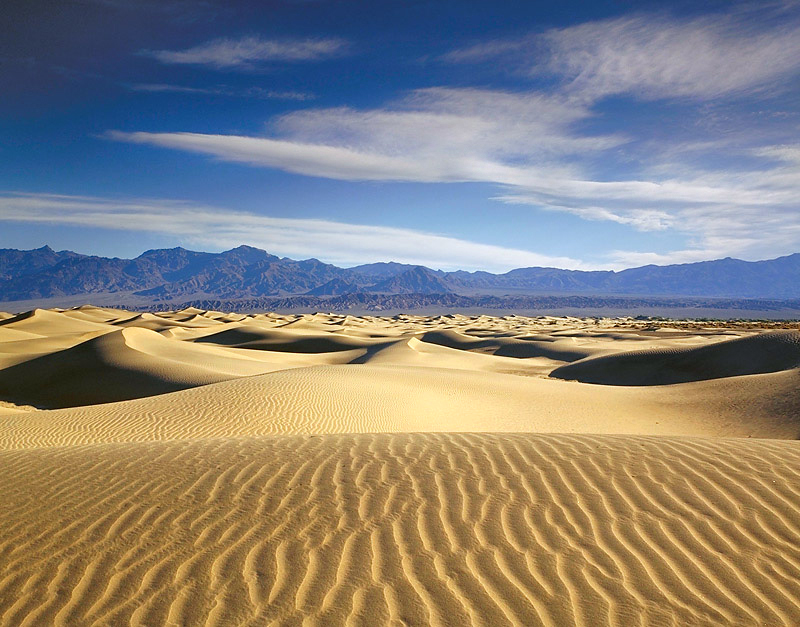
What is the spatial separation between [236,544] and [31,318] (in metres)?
51.8

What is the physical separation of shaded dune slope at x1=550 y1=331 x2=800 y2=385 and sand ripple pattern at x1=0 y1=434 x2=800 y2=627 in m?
19.2

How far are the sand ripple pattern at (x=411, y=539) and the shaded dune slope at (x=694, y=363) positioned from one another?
19191 millimetres

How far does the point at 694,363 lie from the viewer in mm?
24016

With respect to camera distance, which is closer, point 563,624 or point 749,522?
point 563,624

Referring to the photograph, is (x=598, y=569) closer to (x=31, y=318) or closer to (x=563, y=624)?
(x=563, y=624)

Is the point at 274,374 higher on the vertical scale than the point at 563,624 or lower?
lower

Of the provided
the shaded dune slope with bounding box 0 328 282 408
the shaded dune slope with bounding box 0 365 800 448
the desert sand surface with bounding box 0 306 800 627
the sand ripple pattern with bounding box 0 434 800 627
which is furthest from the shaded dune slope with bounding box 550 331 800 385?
the sand ripple pattern with bounding box 0 434 800 627

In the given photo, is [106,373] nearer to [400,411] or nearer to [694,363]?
[400,411]

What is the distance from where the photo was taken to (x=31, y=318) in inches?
1764

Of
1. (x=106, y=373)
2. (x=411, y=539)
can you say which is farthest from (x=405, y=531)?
(x=106, y=373)

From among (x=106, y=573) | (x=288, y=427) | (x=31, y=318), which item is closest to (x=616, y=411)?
(x=288, y=427)

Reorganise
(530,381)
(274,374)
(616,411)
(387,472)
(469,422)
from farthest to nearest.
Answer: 1. (530,381)
2. (274,374)
3. (616,411)
4. (469,422)
5. (387,472)

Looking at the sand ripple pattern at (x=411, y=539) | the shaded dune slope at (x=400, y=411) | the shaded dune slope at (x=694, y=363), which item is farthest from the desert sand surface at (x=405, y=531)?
the shaded dune slope at (x=694, y=363)

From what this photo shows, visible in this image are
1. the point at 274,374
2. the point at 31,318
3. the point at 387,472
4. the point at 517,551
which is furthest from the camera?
the point at 31,318
